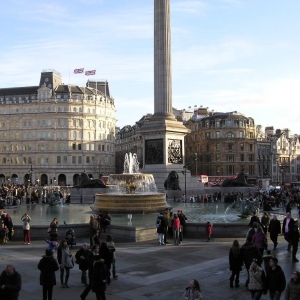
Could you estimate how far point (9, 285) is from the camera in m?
7.98

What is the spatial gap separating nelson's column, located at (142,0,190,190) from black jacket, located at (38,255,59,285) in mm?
35400

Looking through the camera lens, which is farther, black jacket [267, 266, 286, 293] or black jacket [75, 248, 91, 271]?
black jacket [75, 248, 91, 271]

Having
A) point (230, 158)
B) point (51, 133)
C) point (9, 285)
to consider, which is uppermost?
point (51, 133)

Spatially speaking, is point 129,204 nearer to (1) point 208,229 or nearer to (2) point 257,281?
(1) point 208,229

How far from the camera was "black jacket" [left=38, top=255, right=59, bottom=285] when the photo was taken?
961 cm

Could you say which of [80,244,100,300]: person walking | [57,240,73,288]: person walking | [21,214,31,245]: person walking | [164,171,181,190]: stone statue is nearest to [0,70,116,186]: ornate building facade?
[164,171,181,190]: stone statue

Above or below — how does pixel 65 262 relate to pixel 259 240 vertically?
below

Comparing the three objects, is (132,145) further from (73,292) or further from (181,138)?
(73,292)

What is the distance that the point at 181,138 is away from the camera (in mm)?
48438

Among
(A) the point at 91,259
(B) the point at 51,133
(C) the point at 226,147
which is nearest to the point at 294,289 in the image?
(A) the point at 91,259

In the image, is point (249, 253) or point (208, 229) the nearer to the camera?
point (249, 253)

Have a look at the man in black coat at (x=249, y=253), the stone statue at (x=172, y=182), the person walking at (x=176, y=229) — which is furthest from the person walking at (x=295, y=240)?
the stone statue at (x=172, y=182)

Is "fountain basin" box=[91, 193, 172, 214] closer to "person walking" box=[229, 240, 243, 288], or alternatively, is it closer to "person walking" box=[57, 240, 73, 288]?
"person walking" box=[57, 240, 73, 288]

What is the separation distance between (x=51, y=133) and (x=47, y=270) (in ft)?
311
